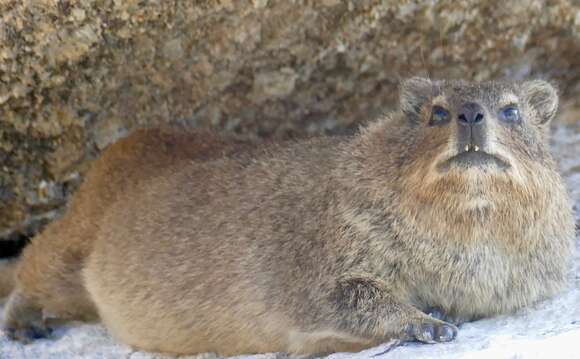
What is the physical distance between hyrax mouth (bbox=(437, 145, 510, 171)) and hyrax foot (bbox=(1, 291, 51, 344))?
310cm

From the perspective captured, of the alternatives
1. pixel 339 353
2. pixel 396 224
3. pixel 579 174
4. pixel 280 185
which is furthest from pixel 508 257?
pixel 579 174

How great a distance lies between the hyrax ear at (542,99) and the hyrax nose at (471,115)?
0.89 m

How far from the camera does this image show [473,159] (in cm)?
474

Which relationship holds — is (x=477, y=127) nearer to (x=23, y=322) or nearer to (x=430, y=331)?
(x=430, y=331)

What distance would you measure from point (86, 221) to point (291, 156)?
146 cm

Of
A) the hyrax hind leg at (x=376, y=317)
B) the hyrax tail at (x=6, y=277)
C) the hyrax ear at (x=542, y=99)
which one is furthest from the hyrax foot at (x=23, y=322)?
the hyrax ear at (x=542, y=99)

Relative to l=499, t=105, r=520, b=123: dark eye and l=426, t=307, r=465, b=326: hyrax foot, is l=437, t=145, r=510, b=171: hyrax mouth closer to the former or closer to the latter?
l=499, t=105, r=520, b=123: dark eye

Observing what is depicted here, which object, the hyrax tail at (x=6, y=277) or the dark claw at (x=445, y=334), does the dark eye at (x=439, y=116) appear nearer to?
the dark claw at (x=445, y=334)

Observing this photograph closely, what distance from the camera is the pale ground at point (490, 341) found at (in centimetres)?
442

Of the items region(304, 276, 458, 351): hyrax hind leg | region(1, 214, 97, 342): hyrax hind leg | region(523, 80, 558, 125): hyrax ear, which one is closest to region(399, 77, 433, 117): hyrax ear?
region(523, 80, 558, 125): hyrax ear

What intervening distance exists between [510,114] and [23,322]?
11.2 ft

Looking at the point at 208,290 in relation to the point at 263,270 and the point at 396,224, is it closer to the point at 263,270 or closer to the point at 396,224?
the point at 263,270

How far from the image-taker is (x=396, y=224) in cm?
521

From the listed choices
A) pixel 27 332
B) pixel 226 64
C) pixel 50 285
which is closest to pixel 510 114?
pixel 226 64
